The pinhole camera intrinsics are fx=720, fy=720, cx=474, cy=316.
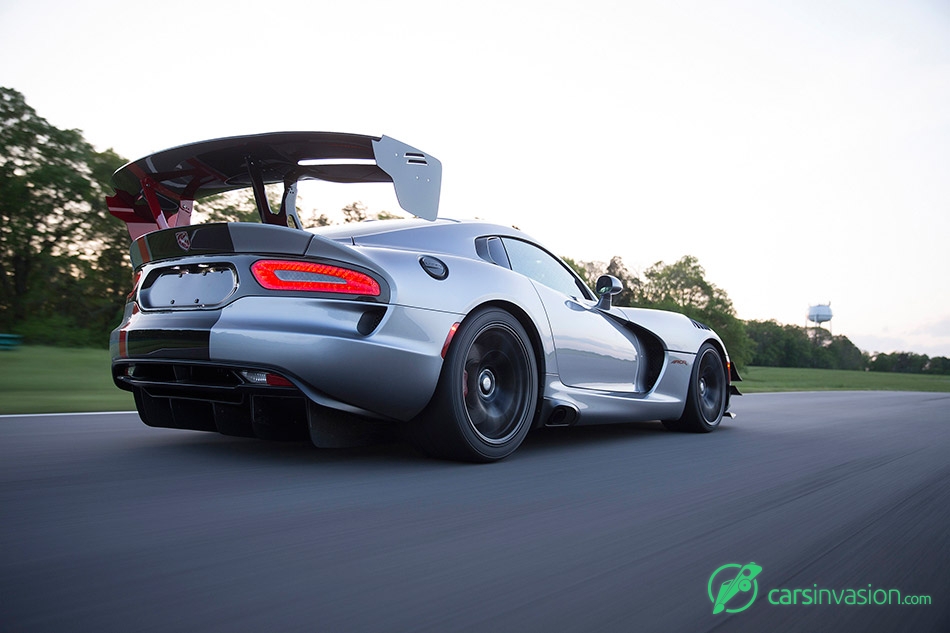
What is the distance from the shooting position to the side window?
4.16 metres

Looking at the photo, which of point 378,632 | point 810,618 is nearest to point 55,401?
point 378,632

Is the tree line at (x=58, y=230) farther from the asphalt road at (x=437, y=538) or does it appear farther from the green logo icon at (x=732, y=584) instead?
the green logo icon at (x=732, y=584)

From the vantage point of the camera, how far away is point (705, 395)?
5746 millimetres

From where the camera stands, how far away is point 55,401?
20.8 ft

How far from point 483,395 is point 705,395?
2835mm

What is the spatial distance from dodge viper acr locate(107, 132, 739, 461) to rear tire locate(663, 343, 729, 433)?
1441mm

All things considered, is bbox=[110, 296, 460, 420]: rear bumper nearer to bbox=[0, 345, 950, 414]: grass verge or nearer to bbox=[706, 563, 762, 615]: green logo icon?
bbox=[706, 563, 762, 615]: green logo icon

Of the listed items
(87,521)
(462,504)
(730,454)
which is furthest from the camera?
(730,454)

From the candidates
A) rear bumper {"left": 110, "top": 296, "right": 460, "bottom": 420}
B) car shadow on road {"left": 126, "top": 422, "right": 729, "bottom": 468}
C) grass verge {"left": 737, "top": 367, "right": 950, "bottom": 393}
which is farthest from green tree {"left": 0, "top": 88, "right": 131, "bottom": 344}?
rear bumper {"left": 110, "top": 296, "right": 460, "bottom": 420}

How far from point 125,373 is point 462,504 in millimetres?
1901

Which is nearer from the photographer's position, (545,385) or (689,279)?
(545,385)

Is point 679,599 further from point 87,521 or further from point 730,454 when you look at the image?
point 730,454

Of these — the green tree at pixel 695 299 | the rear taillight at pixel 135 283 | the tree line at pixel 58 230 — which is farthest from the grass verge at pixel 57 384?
the green tree at pixel 695 299

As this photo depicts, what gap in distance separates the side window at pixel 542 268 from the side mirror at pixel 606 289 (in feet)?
0.30
